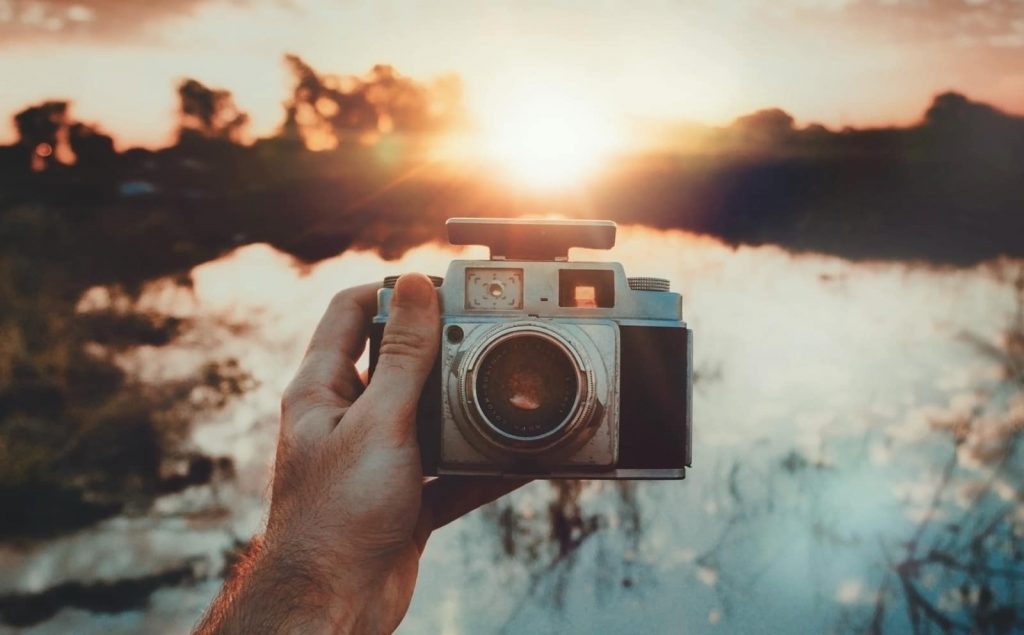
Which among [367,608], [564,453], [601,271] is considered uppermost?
[601,271]

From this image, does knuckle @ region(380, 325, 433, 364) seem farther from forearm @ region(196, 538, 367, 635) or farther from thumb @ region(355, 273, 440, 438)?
forearm @ region(196, 538, 367, 635)

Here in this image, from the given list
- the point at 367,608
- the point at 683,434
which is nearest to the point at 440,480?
the point at 367,608

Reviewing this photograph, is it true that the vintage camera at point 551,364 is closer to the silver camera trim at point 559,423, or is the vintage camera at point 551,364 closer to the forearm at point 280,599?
the silver camera trim at point 559,423

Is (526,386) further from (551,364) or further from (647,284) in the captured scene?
(647,284)

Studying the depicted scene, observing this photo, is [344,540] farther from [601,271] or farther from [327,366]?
[601,271]

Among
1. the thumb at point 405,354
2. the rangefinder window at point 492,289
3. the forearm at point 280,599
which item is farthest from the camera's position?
the rangefinder window at point 492,289

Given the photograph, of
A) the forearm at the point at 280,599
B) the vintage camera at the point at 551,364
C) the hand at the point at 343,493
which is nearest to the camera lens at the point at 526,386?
the vintage camera at the point at 551,364
